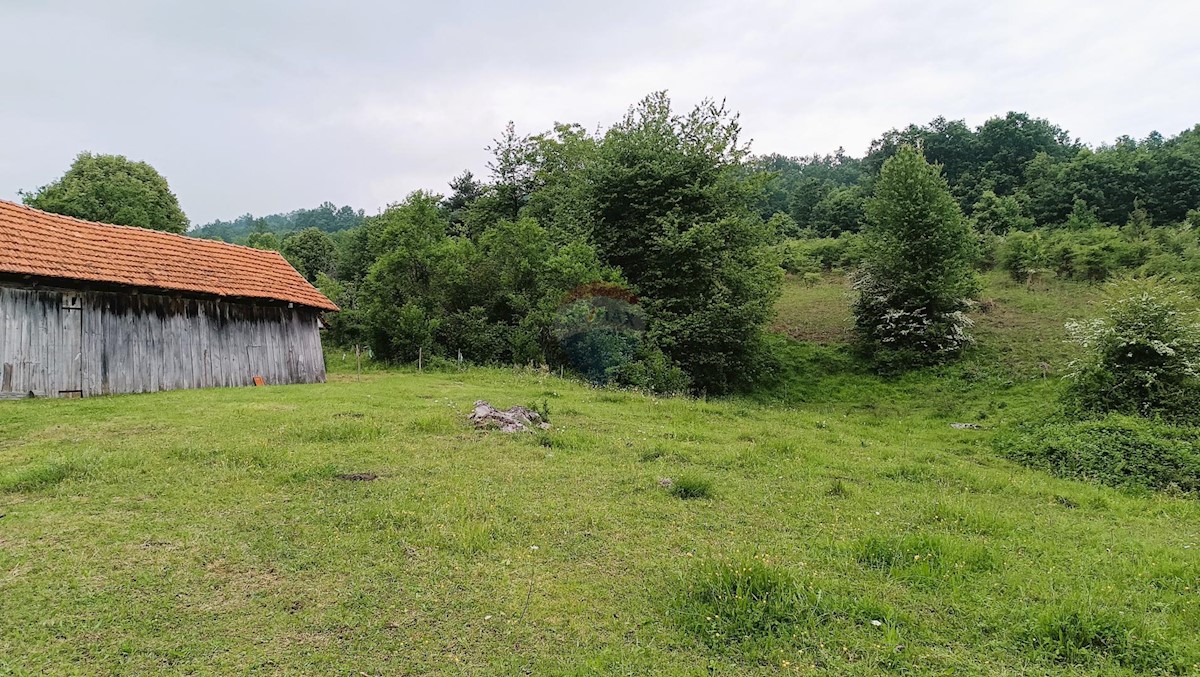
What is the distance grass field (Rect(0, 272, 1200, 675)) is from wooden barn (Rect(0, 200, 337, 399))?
457 cm

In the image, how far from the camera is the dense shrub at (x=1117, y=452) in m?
9.90

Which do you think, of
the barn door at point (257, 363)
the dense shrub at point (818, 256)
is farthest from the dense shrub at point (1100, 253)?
the barn door at point (257, 363)

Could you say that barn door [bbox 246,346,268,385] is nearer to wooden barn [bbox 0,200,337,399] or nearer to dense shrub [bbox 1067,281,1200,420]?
wooden barn [bbox 0,200,337,399]

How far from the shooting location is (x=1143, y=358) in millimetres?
14258

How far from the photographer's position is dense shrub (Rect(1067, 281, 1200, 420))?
13516 millimetres

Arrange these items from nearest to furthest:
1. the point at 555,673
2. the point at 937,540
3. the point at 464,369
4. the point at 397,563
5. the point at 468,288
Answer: the point at 555,673
the point at 397,563
the point at 937,540
the point at 464,369
the point at 468,288

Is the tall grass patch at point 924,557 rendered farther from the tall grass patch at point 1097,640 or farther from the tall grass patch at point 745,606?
the tall grass patch at point 745,606

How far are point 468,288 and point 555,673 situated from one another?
73.9 ft

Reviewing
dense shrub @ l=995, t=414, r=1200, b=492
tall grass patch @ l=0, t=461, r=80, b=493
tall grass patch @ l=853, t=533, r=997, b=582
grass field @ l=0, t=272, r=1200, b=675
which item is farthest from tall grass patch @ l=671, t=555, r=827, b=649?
dense shrub @ l=995, t=414, r=1200, b=492

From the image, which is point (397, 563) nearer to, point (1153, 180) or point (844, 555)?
point (844, 555)

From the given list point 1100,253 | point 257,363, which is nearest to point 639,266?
point 257,363

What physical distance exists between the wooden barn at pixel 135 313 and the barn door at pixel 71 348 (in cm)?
2

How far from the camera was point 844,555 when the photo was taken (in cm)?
547

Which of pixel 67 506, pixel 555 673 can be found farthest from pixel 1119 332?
pixel 67 506
